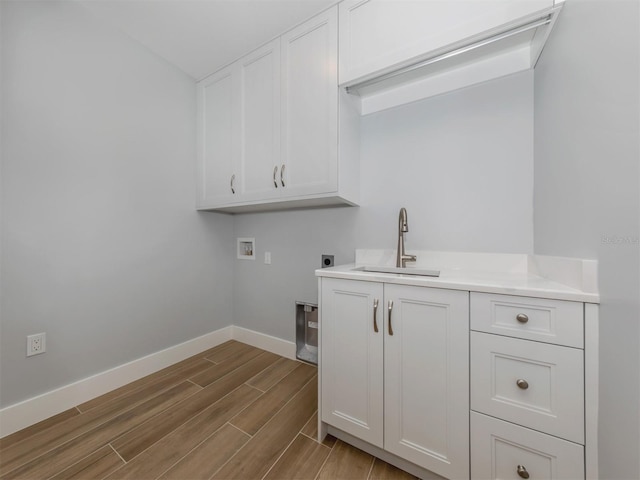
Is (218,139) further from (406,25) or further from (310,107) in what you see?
(406,25)

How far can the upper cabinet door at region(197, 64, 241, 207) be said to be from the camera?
6.59 feet

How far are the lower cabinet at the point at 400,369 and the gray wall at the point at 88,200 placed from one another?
1493 mm

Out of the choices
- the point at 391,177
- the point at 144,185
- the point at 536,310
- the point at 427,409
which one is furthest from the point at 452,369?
the point at 144,185

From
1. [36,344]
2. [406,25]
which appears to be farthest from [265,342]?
[406,25]

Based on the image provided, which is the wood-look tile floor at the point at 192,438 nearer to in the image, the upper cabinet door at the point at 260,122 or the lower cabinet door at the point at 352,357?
the lower cabinet door at the point at 352,357

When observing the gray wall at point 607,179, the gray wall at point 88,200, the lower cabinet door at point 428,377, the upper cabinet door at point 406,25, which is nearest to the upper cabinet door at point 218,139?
the gray wall at point 88,200

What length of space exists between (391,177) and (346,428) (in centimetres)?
147

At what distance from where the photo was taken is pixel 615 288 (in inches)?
27.6

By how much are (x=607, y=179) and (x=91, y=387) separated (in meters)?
2.74

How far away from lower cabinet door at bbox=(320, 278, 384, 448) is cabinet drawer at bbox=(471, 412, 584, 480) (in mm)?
383

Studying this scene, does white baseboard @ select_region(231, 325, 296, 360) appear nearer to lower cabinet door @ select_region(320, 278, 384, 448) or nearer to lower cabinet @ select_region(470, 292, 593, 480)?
lower cabinet door @ select_region(320, 278, 384, 448)

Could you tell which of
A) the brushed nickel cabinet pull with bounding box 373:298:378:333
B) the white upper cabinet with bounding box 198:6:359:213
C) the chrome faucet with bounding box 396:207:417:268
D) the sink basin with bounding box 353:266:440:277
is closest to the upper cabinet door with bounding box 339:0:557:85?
the white upper cabinet with bounding box 198:6:359:213

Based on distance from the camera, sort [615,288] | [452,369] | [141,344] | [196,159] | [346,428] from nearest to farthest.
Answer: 1. [615,288]
2. [452,369]
3. [346,428]
4. [141,344]
5. [196,159]

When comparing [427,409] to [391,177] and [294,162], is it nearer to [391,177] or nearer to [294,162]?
[391,177]
